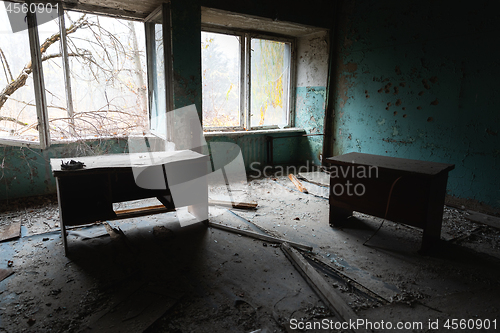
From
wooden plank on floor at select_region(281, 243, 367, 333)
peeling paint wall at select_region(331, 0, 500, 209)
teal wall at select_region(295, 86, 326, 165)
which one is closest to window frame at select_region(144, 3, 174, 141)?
wooden plank on floor at select_region(281, 243, 367, 333)

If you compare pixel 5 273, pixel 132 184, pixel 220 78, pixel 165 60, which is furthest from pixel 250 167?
pixel 5 273

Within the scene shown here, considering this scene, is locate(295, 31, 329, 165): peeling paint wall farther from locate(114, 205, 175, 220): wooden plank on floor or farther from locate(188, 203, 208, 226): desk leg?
locate(114, 205, 175, 220): wooden plank on floor

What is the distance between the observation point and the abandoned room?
2.18 metres

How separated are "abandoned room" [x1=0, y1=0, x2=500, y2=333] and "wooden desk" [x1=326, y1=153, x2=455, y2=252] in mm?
20

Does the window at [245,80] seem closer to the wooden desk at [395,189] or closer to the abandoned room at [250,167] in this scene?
the abandoned room at [250,167]

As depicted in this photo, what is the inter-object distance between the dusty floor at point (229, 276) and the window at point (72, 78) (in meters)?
1.29

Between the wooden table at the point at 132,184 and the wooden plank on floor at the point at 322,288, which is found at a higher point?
the wooden table at the point at 132,184

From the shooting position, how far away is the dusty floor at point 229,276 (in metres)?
1.99

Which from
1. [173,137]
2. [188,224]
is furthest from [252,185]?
[188,224]

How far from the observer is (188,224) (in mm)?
3508

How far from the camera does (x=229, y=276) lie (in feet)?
8.10

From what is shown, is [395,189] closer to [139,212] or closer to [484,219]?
[484,219]

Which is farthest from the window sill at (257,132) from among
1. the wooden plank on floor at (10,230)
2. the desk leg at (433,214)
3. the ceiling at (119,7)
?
the desk leg at (433,214)

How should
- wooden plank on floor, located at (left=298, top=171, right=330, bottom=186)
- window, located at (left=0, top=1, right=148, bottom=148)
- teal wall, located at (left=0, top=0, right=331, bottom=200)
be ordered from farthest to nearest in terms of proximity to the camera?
wooden plank on floor, located at (left=298, top=171, right=330, bottom=186) < teal wall, located at (left=0, top=0, right=331, bottom=200) < window, located at (left=0, top=1, right=148, bottom=148)
